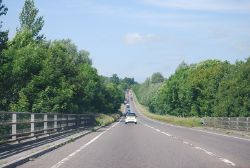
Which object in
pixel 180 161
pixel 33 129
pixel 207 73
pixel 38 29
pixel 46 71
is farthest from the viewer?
pixel 207 73

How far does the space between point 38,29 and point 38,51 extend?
4477 centimetres

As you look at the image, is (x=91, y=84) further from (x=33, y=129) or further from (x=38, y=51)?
(x=33, y=129)

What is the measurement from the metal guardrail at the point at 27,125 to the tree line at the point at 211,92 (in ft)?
163

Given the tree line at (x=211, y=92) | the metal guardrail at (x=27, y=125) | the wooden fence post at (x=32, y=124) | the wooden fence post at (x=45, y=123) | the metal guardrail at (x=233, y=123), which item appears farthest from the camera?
the tree line at (x=211, y=92)

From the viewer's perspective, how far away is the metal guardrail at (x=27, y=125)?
58.6ft

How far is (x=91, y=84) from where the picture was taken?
326 feet

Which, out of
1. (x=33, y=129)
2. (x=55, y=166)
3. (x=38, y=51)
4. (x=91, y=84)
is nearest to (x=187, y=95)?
(x=91, y=84)

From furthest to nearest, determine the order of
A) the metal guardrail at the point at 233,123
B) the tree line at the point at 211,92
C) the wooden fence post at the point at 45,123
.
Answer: the tree line at the point at 211,92 → the metal guardrail at the point at 233,123 → the wooden fence post at the point at 45,123

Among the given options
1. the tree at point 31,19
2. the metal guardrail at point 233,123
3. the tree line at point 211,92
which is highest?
the tree at point 31,19

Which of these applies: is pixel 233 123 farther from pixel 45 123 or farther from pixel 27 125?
pixel 27 125

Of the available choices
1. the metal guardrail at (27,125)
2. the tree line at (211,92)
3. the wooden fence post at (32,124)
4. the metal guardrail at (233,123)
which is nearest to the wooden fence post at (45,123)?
the metal guardrail at (27,125)

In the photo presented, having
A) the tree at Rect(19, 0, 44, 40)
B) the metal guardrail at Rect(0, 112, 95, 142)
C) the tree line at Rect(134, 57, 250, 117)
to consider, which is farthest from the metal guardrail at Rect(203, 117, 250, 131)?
the tree at Rect(19, 0, 44, 40)

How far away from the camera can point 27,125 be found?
21500 millimetres

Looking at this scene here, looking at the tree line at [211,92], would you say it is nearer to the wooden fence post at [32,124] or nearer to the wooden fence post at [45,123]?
the wooden fence post at [45,123]
